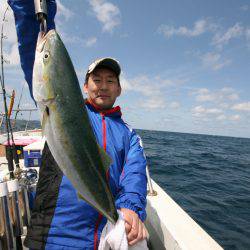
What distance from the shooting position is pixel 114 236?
209 cm

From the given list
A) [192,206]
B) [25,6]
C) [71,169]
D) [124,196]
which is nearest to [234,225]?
[192,206]

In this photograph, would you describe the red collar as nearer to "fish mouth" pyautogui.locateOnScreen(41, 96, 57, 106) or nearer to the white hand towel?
"fish mouth" pyautogui.locateOnScreen(41, 96, 57, 106)

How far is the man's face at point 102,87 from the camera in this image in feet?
9.13

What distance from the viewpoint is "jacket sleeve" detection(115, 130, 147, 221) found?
7.54ft

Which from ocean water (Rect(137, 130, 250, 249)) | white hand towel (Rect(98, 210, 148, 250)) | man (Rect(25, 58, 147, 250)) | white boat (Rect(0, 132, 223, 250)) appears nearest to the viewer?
white hand towel (Rect(98, 210, 148, 250))

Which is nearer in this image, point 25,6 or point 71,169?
point 71,169

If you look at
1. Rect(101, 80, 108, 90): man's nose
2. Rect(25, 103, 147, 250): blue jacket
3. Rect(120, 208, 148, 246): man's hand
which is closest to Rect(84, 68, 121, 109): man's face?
Rect(101, 80, 108, 90): man's nose

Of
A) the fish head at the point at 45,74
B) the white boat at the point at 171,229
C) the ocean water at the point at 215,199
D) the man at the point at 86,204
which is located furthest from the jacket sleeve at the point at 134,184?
the ocean water at the point at 215,199

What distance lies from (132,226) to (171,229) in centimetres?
126

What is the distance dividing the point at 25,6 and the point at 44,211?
201 cm

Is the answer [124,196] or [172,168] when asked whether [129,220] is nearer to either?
[124,196]

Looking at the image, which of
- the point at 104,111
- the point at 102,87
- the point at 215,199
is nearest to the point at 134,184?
the point at 104,111

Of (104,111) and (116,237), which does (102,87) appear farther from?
(116,237)

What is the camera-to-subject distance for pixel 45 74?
1850 mm
